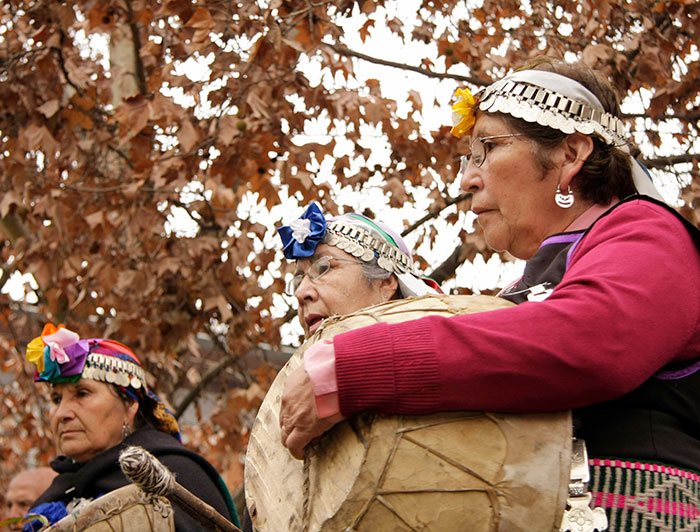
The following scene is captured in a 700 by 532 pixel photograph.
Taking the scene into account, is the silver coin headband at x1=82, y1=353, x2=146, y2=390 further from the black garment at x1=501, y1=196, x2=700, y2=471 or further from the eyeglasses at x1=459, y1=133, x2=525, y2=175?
the black garment at x1=501, y1=196, x2=700, y2=471

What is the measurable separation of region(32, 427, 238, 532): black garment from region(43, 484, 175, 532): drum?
635 mm

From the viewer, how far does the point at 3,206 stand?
6.26 metres

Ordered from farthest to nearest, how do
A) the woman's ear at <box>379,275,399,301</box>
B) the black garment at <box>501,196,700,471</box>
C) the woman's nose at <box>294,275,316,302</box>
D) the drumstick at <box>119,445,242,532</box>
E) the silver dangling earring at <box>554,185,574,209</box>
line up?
the woman's ear at <box>379,275,399,301</box> → the woman's nose at <box>294,275,316,302</box> → the silver dangling earring at <box>554,185,574,209</box> → the drumstick at <box>119,445,242,532</box> → the black garment at <box>501,196,700,471</box>

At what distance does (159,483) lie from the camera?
6.83 ft

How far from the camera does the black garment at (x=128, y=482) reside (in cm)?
385

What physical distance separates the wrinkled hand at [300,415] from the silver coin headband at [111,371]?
2898mm

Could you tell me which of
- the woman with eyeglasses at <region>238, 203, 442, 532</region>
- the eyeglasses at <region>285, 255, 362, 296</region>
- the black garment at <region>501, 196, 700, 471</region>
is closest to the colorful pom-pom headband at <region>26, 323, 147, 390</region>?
the woman with eyeglasses at <region>238, 203, 442, 532</region>

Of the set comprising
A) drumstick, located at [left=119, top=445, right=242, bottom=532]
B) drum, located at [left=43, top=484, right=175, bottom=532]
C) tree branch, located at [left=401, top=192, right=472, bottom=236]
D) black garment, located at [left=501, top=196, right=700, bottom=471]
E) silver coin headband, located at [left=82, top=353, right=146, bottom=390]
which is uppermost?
tree branch, located at [left=401, top=192, right=472, bottom=236]

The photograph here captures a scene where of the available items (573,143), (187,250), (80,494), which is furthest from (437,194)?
(573,143)

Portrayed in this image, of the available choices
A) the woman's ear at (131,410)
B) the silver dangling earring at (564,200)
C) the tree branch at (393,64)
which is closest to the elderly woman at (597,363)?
the silver dangling earring at (564,200)

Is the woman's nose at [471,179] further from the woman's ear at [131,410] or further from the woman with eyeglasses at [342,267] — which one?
the woman's ear at [131,410]

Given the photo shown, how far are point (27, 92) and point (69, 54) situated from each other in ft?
3.61

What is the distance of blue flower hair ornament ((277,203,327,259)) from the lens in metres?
3.48

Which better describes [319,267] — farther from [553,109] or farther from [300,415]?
[300,415]
